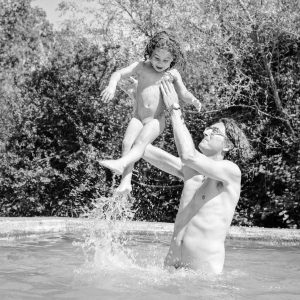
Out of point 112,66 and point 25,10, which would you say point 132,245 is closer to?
point 112,66

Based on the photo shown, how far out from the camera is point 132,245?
6.71 metres

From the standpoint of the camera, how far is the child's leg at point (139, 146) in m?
3.87

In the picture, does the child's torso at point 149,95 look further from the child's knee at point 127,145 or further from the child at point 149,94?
the child's knee at point 127,145

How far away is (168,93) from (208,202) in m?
0.76

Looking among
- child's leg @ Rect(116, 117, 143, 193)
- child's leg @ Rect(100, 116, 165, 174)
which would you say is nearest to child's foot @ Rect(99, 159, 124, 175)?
child's leg @ Rect(100, 116, 165, 174)

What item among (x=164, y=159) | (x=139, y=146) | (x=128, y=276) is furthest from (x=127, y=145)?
(x=128, y=276)

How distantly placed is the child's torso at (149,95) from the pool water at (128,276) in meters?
1.06

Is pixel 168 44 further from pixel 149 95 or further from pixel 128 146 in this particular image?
pixel 128 146

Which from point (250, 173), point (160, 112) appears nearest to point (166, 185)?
point (250, 173)

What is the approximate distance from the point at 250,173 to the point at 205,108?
1.26 meters

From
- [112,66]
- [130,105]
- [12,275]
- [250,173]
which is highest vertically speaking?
[112,66]

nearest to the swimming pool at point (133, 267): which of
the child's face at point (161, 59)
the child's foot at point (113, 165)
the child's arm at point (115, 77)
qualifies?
the child's foot at point (113, 165)

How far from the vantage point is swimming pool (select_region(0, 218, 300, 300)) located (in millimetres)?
3629

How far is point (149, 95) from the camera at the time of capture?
4176 millimetres
